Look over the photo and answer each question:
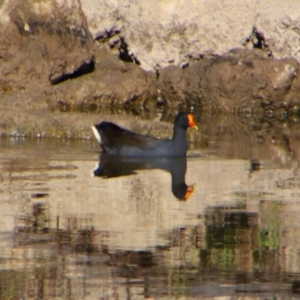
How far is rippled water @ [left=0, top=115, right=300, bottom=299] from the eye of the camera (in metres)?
6.34

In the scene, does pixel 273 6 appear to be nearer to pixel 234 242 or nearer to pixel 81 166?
pixel 81 166

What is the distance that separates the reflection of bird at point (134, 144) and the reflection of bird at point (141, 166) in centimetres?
8

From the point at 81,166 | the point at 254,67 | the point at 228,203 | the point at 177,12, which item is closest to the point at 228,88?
the point at 254,67

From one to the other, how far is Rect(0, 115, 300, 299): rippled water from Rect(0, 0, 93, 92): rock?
439 centimetres

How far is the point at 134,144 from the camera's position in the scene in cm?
1227

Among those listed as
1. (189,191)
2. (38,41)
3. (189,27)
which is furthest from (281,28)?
(189,191)

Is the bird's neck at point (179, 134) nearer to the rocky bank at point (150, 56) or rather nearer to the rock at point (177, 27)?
the rocky bank at point (150, 56)

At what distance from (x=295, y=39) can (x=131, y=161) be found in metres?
7.81

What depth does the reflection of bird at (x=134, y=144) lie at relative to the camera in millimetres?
12266

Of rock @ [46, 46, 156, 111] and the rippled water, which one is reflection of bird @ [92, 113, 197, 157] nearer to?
the rippled water

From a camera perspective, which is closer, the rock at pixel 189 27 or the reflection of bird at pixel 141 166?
the reflection of bird at pixel 141 166

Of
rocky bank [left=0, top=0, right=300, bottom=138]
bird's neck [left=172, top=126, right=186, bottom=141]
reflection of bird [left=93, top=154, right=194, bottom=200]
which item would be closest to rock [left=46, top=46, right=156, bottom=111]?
rocky bank [left=0, top=0, right=300, bottom=138]

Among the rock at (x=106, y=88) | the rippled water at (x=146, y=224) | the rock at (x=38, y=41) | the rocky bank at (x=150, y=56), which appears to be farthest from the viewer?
the rock at (x=106, y=88)

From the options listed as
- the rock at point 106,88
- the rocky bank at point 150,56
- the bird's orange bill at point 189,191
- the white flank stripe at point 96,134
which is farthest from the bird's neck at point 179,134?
the rock at point 106,88
